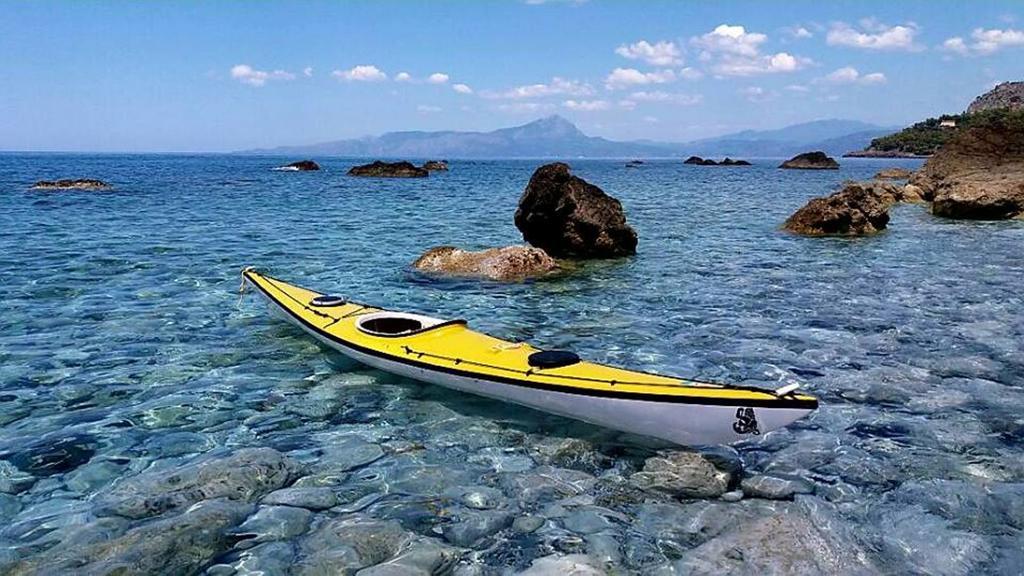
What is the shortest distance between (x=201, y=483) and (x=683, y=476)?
472 cm

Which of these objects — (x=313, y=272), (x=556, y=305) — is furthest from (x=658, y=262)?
(x=313, y=272)

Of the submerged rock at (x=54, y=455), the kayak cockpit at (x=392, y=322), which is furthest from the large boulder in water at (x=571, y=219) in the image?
the submerged rock at (x=54, y=455)

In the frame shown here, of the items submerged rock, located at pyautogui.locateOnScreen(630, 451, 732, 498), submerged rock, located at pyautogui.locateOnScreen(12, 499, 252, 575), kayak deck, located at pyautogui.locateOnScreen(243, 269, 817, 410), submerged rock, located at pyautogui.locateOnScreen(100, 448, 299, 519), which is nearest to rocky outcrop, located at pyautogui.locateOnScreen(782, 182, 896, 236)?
kayak deck, located at pyautogui.locateOnScreen(243, 269, 817, 410)

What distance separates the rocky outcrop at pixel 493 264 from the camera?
55.9 ft

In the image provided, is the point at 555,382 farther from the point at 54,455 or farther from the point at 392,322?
the point at 54,455

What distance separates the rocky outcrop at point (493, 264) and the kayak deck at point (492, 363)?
208 inches

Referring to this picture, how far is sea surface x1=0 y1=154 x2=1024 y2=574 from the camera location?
234 inches

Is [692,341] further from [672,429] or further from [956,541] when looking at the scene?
[956,541]

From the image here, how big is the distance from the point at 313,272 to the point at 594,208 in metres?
8.14

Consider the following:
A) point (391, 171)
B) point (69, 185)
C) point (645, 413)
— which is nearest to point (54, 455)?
point (645, 413)

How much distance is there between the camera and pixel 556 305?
14.5 meters

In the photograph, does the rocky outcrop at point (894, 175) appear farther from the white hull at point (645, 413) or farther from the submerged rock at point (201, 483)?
the submerged rock at point (201, 483)

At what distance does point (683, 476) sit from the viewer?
6.83 m

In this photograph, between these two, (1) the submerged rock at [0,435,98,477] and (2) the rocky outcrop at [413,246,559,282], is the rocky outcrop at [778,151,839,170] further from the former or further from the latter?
(1) the submerged rock at [0,435,98,477]
